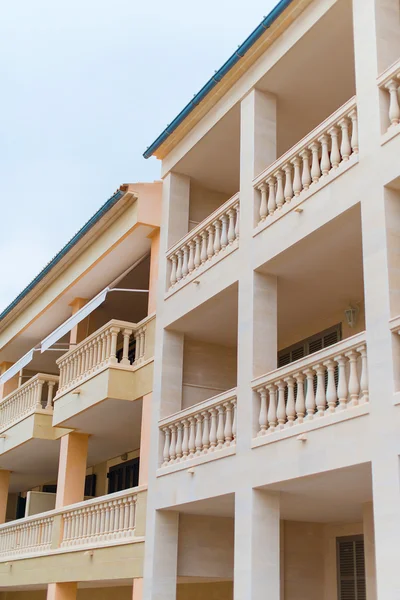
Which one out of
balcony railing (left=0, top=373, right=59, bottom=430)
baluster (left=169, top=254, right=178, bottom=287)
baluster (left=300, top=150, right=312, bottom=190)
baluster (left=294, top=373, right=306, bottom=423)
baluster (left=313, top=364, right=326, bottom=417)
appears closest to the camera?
baluster (left=313, top=364, right=326, bottom=417)

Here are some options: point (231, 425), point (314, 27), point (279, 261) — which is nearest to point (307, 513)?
point (231, 425)

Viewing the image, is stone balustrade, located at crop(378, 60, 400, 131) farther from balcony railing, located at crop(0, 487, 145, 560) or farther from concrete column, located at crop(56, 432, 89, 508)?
concrete column, located at crop(56, 432, 89, 508)

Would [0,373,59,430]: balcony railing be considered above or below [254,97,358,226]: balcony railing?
below

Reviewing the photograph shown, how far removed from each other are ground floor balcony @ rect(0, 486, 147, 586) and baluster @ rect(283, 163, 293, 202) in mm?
6283

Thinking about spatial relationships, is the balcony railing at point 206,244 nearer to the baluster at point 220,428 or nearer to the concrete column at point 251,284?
the concrete column at point 251,284

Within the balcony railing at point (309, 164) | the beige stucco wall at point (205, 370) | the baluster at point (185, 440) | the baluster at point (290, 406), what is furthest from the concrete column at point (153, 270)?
the baluster at point (290, 406)

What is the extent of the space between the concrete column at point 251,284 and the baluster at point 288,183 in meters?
0.98

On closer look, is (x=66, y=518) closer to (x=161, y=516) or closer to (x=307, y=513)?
(x=161, y=516)

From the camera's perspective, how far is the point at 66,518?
1875cm

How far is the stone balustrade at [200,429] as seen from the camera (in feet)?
43.9

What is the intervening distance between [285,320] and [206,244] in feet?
6.99

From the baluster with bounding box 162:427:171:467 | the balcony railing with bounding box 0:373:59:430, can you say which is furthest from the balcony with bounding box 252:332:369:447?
the balcony railing with bounding box 0:373:59:430

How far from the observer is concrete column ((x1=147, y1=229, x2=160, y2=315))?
16.8 meters

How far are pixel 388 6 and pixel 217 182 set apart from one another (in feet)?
21.7
